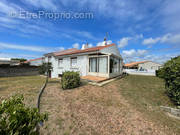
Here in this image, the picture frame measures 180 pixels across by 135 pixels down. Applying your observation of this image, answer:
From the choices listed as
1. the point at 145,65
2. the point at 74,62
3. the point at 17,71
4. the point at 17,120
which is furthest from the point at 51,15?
the point at 145,65

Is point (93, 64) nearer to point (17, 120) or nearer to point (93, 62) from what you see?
point (93, 62)

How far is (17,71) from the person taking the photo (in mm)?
13703

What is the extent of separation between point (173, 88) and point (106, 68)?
5150 mm

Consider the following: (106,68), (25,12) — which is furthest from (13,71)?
(106,68)

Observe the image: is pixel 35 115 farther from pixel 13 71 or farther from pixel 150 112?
pixel 13 71

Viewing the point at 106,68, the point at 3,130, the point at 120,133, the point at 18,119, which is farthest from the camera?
the point at 106,68

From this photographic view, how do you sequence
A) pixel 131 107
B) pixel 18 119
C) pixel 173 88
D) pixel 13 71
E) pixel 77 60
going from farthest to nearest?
1. pixel 13 71
2. pixel 77 60
3. pixel 173 88
4. pixel 131 107
5. pixel 18 119

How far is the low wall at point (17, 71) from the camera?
12.3m

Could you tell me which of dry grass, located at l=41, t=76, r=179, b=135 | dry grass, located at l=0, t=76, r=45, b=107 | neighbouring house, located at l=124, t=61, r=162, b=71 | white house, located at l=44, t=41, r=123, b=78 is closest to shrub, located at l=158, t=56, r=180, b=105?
dry grass, located at l=41, t=76, r=179, b=135

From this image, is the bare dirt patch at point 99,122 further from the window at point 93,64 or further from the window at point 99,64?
the window at point 93,64

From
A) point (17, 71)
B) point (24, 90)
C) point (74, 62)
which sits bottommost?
point (24, 90)

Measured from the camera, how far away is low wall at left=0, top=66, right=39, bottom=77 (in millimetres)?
12253

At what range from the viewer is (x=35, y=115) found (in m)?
1.14

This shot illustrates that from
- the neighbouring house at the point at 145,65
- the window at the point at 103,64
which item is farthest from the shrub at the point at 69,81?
the neighbouring house at the point at 145,65
